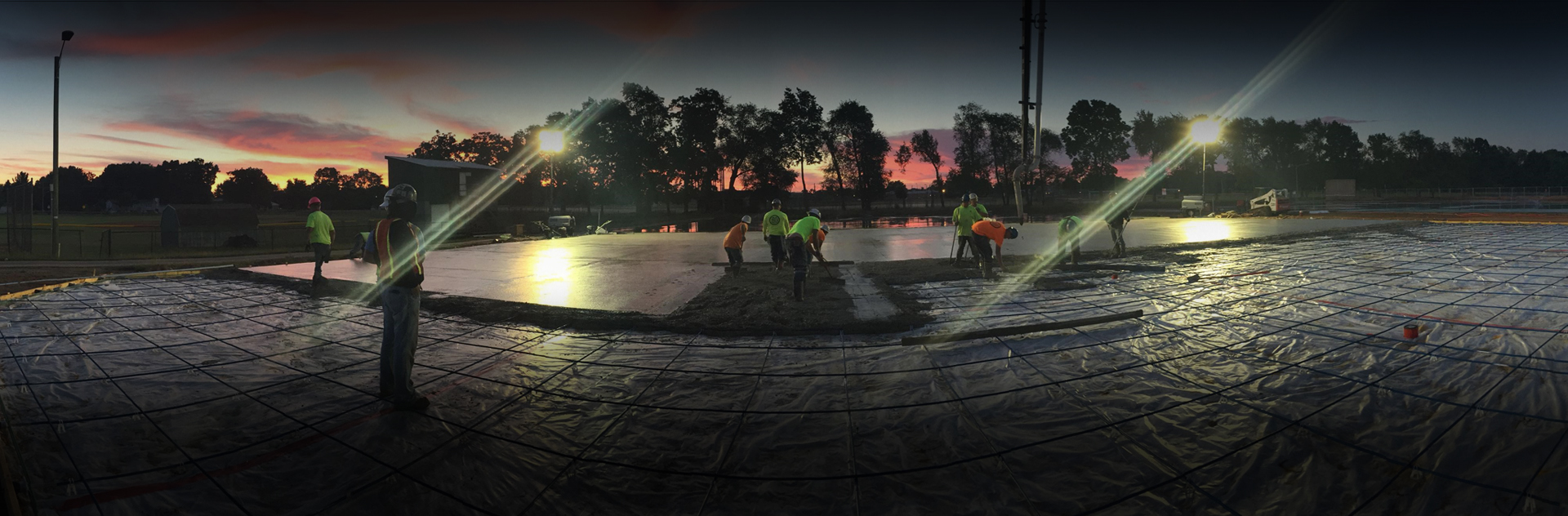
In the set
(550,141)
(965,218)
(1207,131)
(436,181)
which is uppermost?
(1207,131)

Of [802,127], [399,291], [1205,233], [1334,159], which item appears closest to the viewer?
[399,291]

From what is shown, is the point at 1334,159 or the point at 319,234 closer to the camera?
the point at 319,234

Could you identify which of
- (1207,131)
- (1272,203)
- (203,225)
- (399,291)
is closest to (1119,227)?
(399,291)

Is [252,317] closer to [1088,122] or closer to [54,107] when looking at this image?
[54,107]

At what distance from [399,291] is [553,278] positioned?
271 inches

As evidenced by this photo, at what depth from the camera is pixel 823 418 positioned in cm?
390

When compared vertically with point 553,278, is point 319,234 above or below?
above

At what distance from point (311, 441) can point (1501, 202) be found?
205 feet

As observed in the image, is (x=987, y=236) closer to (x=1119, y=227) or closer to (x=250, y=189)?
(x=1119, y=227)

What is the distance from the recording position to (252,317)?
761cm

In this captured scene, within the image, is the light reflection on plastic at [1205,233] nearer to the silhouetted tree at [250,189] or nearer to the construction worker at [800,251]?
the construction worker at [800,251]

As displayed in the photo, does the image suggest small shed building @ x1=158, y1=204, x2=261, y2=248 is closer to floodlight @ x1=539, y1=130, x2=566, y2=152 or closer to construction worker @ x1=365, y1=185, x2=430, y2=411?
floodlight @ x1=539, y1=130, x2=566, y2=152

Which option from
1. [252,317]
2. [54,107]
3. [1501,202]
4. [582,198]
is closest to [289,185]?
[582,198]

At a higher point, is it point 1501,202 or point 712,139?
point 712,139
